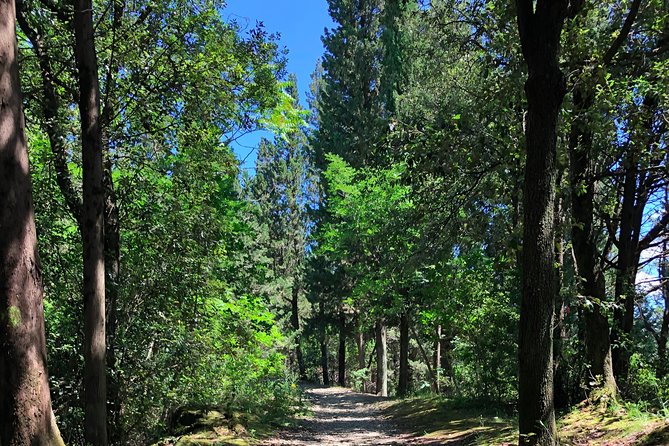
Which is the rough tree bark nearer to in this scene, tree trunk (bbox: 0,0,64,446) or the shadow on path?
tree trunk (bbox: 0,0,64,446)

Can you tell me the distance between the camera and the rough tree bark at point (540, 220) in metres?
4.82

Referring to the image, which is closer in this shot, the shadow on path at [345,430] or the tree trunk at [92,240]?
the tree trunk at [92,240]

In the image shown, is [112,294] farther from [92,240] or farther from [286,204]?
[286,204]

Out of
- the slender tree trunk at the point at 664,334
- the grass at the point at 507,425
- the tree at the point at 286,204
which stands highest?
the tree at the point at 286,204

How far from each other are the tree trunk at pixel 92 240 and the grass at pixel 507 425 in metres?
5.80

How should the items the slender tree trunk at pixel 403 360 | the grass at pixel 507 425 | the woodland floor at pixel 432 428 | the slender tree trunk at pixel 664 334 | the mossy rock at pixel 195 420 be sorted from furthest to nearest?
the slender tree trunk at pixel 403 360
the slender tree trunk at pixel 664 334
the mossy rock at pixel 195 420
the woodland floor at pixel 432 428
the grass at pixel 507 425

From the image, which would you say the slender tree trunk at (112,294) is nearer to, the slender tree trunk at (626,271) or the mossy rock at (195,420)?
the mossy rock at (195,420)

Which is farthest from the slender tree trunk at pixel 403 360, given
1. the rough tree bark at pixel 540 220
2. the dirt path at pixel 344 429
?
the rough tree bark at pixel 540 220

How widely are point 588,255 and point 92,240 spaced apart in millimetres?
8031

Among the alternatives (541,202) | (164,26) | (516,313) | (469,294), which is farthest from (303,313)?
(541,202)

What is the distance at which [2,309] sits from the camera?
141 inches

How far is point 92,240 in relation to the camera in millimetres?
6102

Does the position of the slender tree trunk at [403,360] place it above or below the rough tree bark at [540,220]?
below

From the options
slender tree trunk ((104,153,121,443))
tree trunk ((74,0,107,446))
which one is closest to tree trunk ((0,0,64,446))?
tree trunk ((74,0,107,446))
